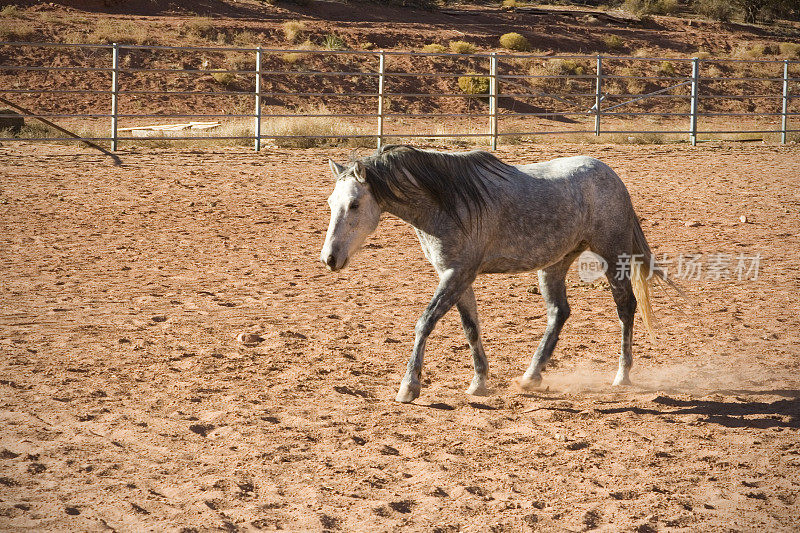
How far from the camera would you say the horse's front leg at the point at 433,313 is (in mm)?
4496

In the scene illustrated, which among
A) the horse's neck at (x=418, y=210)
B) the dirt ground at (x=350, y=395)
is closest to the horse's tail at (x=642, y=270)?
the dirt ground at (x=350, y=395)

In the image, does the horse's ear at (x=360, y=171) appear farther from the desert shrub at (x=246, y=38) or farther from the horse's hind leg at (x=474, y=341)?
the desert shrub at (x=246, y=38)

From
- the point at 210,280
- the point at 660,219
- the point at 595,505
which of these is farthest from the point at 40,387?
the point at 660,219

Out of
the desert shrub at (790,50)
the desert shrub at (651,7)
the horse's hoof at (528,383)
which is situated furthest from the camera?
the desert shrub at (651,7)

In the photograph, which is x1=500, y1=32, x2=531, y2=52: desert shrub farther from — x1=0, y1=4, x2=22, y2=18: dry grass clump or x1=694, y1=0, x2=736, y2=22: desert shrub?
x1=0, y1=4, x2=22, y2=18: dry grass clump

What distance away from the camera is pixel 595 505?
3469 millimetres

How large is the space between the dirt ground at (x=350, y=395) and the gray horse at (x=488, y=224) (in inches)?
16.3

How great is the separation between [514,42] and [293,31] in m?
8.86

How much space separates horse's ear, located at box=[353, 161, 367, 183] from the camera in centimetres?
428

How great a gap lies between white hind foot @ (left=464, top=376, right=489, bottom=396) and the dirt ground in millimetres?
105

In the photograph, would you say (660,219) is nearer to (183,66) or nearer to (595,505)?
(595,505)

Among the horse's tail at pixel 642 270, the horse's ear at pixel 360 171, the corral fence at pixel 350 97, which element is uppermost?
the corral fence at pixel 350 97

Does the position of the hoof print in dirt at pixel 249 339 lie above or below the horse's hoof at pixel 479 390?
above

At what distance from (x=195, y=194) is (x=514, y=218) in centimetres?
712
